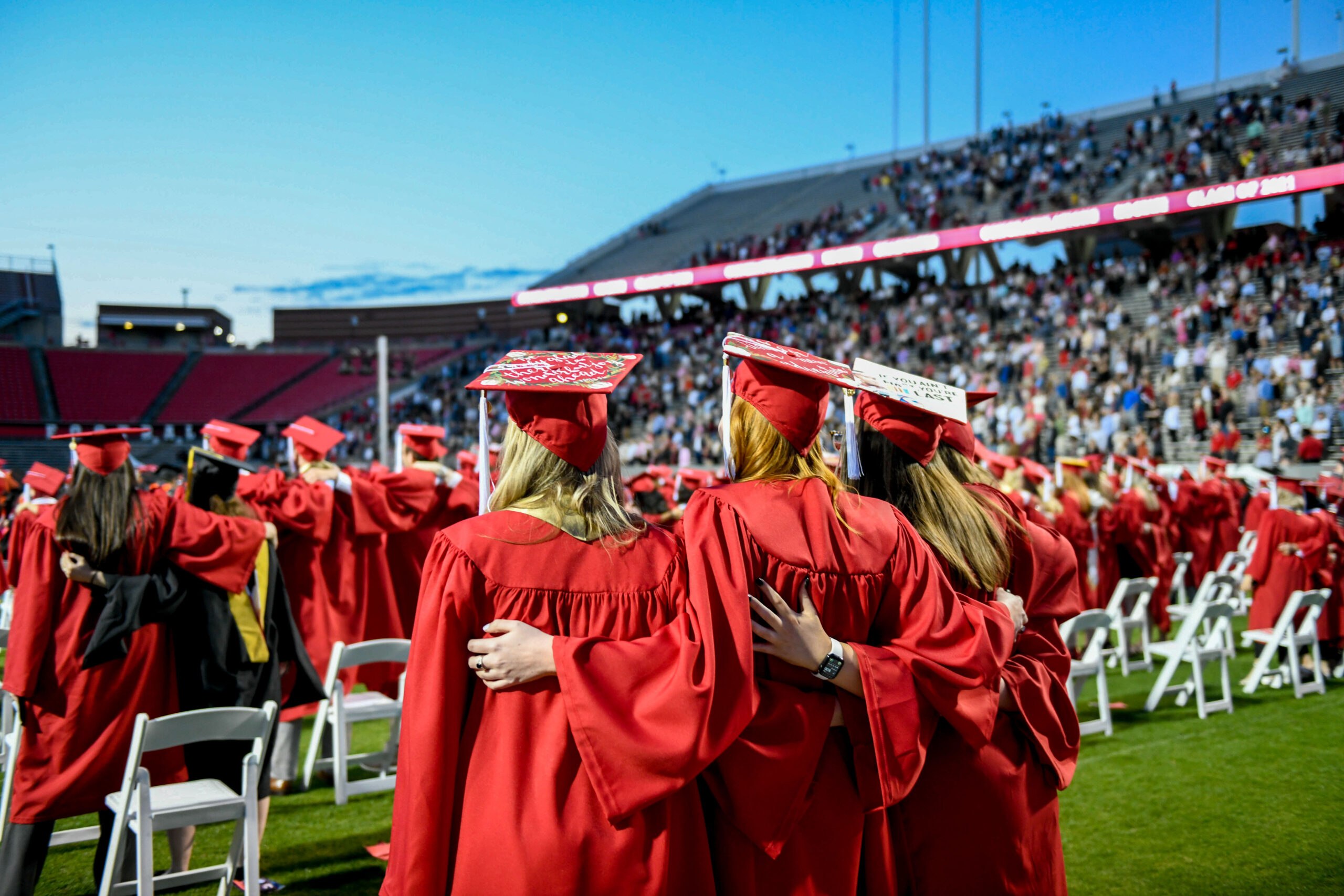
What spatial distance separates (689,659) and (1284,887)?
139 inches

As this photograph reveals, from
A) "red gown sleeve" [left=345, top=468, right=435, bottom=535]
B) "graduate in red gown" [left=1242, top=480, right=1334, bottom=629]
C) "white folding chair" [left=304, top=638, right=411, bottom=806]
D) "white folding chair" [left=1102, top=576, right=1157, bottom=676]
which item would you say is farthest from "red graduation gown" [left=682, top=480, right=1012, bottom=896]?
"graduate in red gown" [left=1242, top=480, right=1334, bottom=629]

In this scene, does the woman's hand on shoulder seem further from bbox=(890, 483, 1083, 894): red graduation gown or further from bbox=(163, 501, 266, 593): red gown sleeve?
bbox=(163, 501, 266, 593): red gown sleeve

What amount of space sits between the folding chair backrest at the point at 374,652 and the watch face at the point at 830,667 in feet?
11.1

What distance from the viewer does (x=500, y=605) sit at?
196cm

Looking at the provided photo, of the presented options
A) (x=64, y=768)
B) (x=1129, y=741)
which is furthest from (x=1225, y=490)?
(x=64, y=768)

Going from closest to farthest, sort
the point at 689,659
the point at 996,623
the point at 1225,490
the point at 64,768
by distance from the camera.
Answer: the point at 689,659
the point at 996,623
the point at 64,768
the point at 1225,490

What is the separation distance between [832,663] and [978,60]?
34.6 m

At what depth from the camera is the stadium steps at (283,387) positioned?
3812cm

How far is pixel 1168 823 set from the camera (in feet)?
15.5

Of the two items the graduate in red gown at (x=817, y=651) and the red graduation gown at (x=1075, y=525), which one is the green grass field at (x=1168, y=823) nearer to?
the red graduation gown at (x=1075, y=525)

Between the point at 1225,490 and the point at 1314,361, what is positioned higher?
the point at 1314,361

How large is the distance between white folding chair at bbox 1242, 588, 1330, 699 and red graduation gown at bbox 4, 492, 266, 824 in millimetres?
7050

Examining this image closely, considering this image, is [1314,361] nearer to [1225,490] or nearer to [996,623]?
[1225,490]

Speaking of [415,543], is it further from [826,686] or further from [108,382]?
[108,382]
